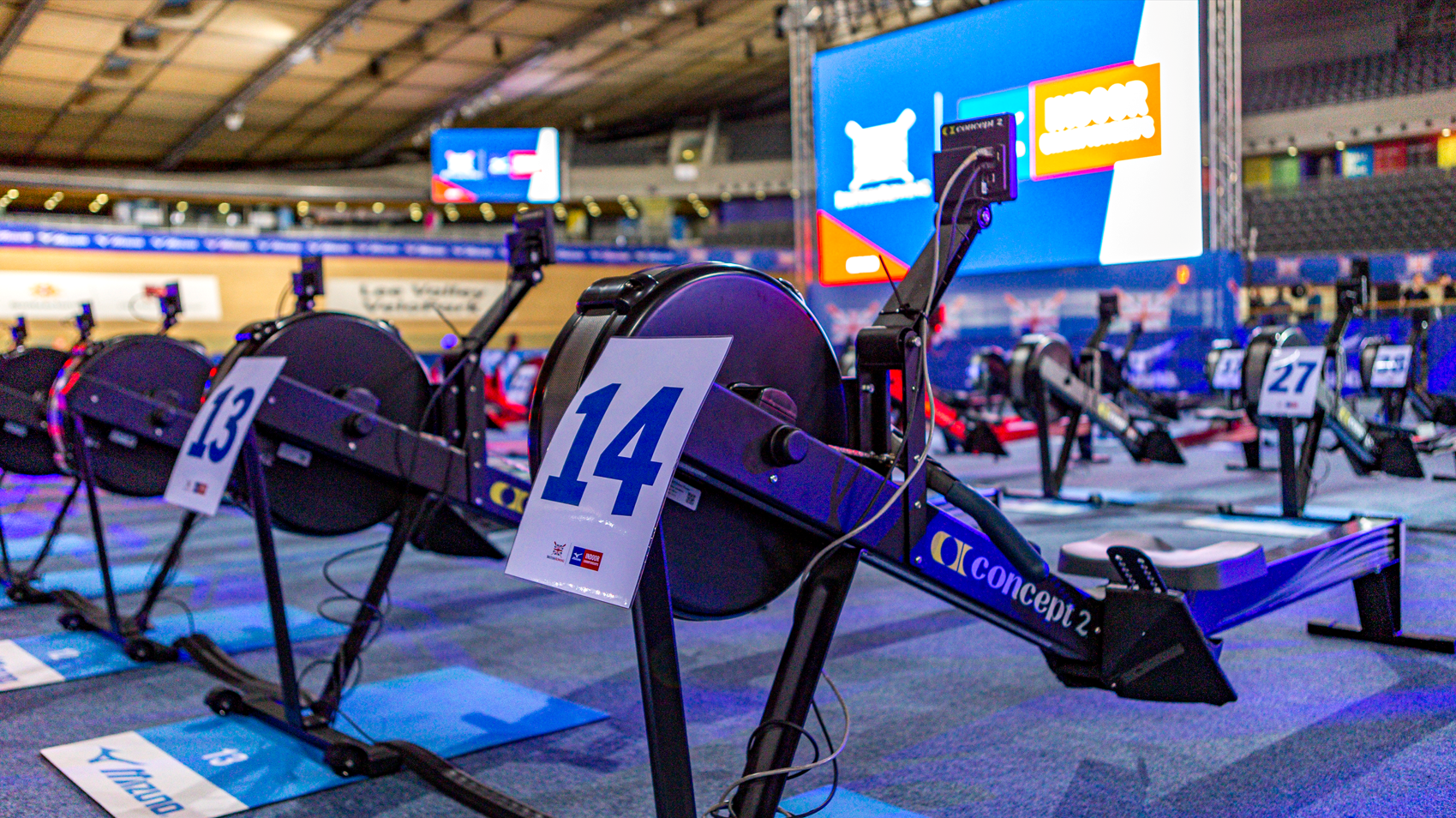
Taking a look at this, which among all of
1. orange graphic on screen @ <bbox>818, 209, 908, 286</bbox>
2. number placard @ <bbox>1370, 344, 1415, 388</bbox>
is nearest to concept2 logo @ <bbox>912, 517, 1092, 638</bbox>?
orange graphic on screen @ <bbox>818, 209, 908, 286</bbox>

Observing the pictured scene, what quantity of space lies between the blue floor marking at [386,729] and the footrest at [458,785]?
99mm

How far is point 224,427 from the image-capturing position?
7.91ft

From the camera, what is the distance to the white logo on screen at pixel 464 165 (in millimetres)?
16734

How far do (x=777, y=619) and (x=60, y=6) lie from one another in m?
15.2

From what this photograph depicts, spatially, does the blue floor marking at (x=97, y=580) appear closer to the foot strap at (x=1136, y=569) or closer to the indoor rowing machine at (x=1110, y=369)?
the foot strap at (x=1136, y=569)

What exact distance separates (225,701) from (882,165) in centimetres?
424

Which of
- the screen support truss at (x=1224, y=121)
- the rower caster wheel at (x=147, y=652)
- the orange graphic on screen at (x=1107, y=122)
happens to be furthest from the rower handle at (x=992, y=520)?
the screen support truss at (x=1224, y=121)

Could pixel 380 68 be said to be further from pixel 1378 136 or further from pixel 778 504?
pixel 778 504

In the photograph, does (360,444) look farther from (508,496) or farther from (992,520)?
(992,520)

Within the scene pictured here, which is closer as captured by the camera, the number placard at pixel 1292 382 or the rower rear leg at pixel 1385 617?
the rower rear leg at pixel 1385 617

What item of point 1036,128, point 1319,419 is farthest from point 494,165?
point 1319,419

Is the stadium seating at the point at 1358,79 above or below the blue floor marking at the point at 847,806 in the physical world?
above

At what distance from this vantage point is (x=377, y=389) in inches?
126

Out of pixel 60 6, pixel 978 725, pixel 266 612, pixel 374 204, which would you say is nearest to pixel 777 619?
pixel 978 725
